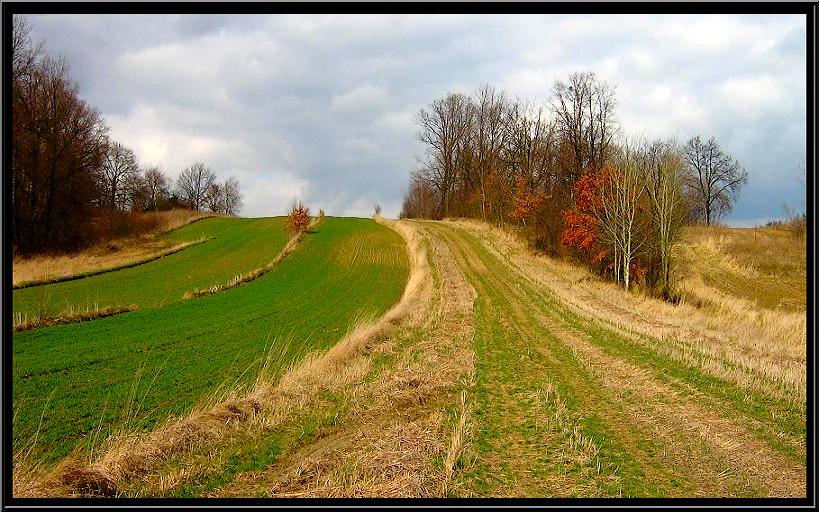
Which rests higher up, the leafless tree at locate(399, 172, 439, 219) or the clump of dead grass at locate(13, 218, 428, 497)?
the leafless tree at locate(399, 172, 439, 219)

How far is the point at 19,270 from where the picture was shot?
81.8ft

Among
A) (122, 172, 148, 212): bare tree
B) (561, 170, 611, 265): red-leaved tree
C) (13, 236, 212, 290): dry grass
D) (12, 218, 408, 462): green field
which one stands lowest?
(12, 218, 408, 462): green field

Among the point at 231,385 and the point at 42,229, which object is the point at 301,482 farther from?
the point at 42,229

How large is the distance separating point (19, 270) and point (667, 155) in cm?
3438

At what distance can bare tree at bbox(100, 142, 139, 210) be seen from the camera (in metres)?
36.4

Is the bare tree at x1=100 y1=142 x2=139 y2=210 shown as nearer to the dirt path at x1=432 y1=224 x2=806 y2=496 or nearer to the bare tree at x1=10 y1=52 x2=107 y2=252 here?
the bare tree at x1=10 y1=52 x2=107 y2=252

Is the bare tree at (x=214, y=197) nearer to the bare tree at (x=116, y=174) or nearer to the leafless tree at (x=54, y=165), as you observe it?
the bare tree at (x=116, y=174)

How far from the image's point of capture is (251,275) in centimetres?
2759

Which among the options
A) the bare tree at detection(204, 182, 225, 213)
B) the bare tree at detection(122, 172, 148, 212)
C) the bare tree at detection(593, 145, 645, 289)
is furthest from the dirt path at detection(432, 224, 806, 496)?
the bare tree at detection(204, 182, 225, 213)

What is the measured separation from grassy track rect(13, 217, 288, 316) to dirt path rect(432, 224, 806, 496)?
1726 centimetres

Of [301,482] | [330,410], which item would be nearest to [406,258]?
[330,410]

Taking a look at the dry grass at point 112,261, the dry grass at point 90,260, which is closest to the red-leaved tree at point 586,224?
the dry grass at point 112,261

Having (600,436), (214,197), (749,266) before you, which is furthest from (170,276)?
(214,197)

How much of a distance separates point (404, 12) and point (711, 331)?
13.2 metres
